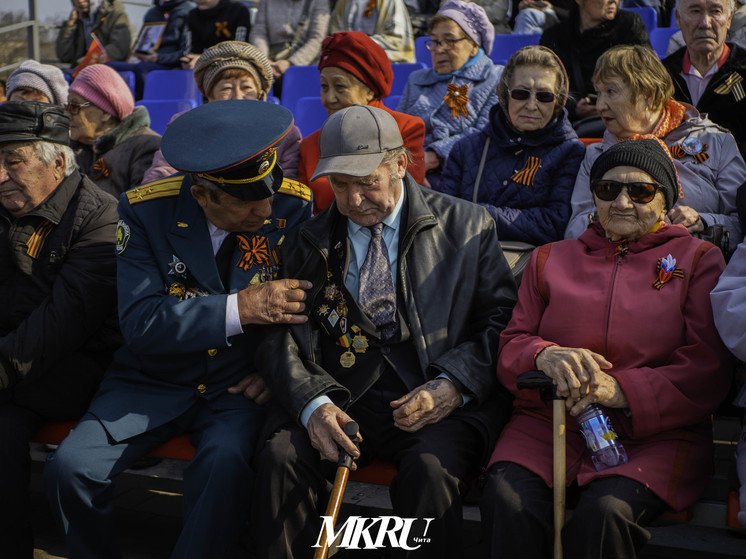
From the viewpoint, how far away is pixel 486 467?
2756mm

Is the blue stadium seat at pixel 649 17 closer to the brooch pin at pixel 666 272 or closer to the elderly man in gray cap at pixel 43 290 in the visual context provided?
the brooch pin at pixel 666 272

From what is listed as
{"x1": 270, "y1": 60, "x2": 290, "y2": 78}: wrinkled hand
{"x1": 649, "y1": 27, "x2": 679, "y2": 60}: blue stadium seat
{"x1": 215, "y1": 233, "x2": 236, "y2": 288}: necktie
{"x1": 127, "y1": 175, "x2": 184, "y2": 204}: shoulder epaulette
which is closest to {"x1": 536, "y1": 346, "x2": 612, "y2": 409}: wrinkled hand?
{"x1": 215, "y1": 233, "x2": 236, "y2": 288}: necktie

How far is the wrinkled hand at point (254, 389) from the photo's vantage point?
3.14 metres

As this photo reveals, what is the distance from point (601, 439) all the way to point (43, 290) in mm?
2285

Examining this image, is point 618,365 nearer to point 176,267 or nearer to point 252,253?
point 252,253

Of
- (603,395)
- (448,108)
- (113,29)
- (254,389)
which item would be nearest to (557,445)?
(603,395)

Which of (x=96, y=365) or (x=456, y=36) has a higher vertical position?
(x=456, y=36)

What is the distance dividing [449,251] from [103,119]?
9.36 ft

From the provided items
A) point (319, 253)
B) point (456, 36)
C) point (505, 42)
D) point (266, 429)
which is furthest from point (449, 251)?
point (505, 42)

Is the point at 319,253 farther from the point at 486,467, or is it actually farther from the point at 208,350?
the point at 486,467

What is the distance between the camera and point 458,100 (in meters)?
4.75

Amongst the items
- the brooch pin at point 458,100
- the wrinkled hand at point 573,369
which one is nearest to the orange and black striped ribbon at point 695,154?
the wrinkled hand at point 573,369

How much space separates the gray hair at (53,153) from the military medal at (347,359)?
5.12ft

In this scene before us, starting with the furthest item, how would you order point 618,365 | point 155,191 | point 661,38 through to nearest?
point 661,38
point 155,191
point 618,365
